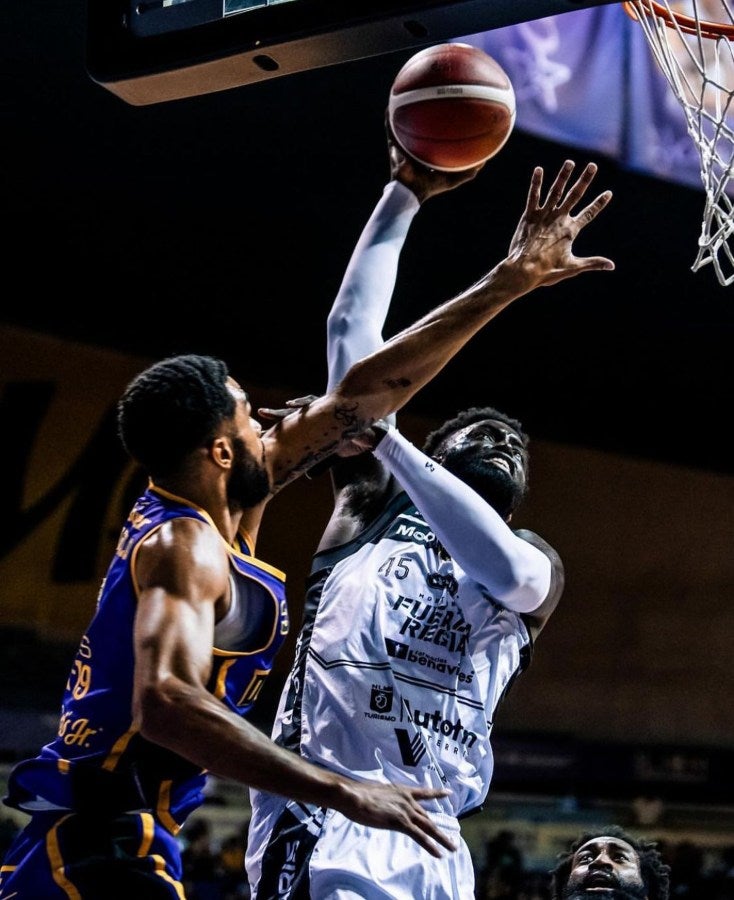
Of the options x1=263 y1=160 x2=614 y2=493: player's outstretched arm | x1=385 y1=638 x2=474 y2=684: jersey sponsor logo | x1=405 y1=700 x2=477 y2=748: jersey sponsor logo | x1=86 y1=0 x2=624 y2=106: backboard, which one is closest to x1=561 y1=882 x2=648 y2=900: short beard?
x1=405 y1=700 x2=477 y2=748: jersey sponsor logo

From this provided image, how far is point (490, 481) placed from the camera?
348 cm

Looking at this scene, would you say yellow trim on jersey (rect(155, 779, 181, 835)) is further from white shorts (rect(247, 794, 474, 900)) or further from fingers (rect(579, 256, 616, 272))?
fingers (rect(579, 256, 616, 272))

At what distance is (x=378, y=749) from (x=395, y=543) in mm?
560

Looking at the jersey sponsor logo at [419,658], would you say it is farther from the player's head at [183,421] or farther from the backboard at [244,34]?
the backboard at [244,34]

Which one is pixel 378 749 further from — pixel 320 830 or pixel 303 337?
pixel 303 337

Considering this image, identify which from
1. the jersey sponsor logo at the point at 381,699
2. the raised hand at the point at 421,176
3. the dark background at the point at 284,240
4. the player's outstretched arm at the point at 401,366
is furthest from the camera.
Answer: the dark background at the point at 284,240

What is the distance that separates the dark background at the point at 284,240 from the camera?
7.38 metres

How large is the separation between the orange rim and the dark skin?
1022 mm

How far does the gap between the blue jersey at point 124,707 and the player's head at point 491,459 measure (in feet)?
3.94

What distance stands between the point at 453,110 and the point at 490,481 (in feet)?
3.29

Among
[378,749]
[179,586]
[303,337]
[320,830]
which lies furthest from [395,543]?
[303,337]

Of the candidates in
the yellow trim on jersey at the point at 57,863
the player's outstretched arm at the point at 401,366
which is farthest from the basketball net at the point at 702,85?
the yellow trim on jersey at the point at 57,863

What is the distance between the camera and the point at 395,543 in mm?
3314

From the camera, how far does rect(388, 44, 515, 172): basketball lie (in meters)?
3.30
